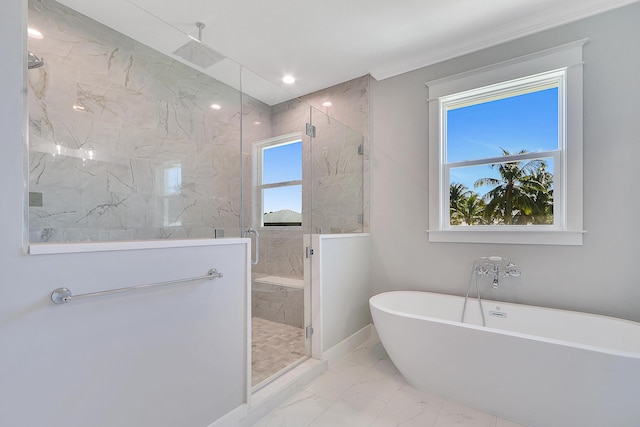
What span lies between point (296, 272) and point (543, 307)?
192cm

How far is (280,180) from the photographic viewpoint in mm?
2416

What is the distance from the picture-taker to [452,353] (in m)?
1.75

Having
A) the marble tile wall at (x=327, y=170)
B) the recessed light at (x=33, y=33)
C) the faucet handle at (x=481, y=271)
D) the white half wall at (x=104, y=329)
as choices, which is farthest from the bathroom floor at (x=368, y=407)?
the recessed light at (x=33, y=33)

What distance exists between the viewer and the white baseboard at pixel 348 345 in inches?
95.3

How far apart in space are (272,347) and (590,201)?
2627 mm

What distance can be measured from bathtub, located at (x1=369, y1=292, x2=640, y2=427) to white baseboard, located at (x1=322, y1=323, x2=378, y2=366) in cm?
58

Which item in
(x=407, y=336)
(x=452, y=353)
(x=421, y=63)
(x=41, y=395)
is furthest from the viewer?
(x=421, y=63)

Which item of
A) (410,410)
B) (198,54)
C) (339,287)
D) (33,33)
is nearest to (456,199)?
(339,287)

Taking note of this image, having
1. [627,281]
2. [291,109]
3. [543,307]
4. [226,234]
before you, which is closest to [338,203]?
[291,109]

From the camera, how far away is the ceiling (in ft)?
6.64

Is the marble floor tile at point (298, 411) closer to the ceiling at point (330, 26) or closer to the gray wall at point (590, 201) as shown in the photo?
the gray wall at point (590, 201)

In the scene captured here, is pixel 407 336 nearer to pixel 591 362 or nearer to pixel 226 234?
pixel 591 362

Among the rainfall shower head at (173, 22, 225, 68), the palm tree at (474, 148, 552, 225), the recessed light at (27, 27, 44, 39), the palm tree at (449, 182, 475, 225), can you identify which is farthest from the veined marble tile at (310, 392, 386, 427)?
the rainfall shower head at (173, 22, 225, 68)

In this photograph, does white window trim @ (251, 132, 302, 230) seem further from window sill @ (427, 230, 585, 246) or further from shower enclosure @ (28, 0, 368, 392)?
window sill @ (427, 230, 585, 246)
